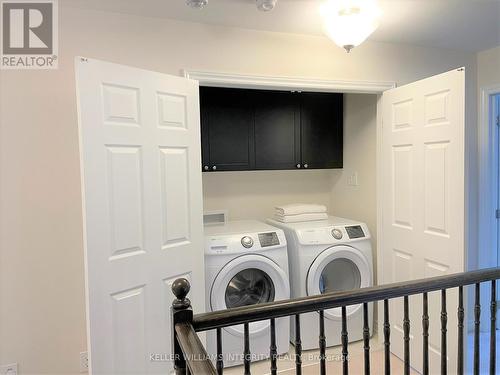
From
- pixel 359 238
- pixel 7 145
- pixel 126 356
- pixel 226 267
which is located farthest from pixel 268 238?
pixel 7 145

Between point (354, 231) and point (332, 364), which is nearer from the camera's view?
point (332, 364)

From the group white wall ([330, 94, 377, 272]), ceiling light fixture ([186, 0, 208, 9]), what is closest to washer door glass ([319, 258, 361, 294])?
white wall ([330, 94, 377, 272])

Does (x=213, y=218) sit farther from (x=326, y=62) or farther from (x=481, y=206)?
(x=481, y=206)

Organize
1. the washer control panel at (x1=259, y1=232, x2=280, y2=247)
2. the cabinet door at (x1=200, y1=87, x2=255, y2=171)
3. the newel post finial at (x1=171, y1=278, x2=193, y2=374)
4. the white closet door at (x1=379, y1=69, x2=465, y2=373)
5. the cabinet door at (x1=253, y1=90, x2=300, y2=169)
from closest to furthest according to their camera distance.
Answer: the newel post finial at (x1=171, y1=278, x2=193, y2=374) → the white closet door at (x1=379, y1=69, x2=465, y2=373) → the washer control panel at (x1=259, y1=232, x2=280, y2=247) → the cabinet door at (x1=200, y1=87, x2=255, y2=171) → the cabinet door at (x1=253, y1=90, x2=300, y2=169)

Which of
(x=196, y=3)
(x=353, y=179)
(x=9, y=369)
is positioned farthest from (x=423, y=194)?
(x=9, y=369)

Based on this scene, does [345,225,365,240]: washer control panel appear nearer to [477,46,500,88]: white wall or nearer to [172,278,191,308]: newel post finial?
[477,46,500,88]: white wall

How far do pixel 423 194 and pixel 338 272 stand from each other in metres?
1.00

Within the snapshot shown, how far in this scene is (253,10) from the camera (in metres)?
2.07

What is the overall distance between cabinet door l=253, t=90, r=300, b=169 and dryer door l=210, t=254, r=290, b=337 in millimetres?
981

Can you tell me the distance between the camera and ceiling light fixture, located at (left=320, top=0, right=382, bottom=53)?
1.83 m

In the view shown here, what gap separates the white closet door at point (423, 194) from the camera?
7.11 feet

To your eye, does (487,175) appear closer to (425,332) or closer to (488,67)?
(488,67)

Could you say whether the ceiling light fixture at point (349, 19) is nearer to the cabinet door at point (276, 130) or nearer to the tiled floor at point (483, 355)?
the cabinet door at point (276, 130)

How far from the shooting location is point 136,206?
194 cm
